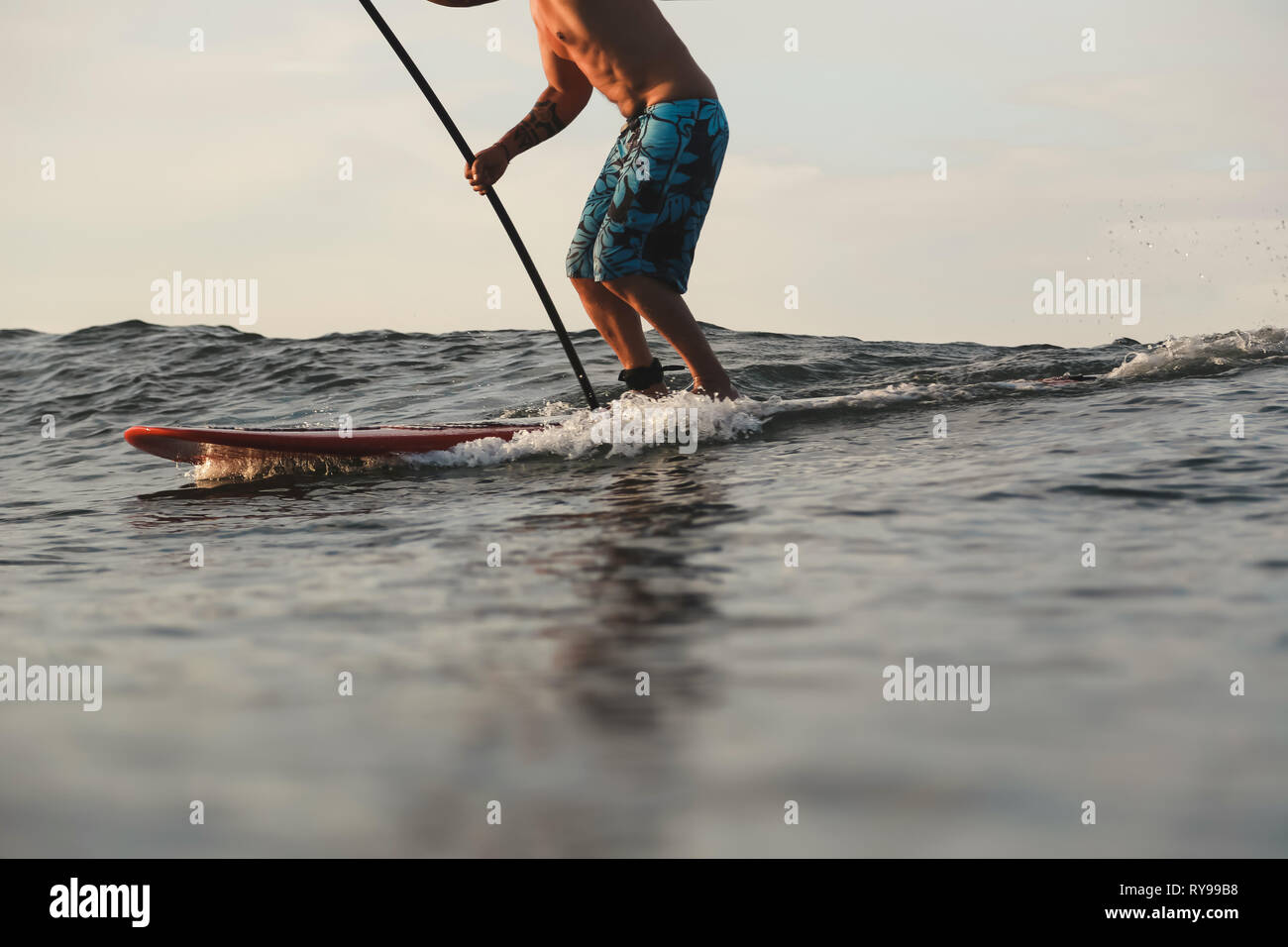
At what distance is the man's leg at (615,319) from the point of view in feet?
16.0

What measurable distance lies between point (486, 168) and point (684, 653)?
370 centimetres

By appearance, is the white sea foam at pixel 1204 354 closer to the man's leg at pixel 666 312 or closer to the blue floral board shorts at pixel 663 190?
the man's leg at pixel 666 312

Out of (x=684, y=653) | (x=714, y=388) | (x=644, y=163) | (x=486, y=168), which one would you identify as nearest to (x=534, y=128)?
(x=486, y=168)

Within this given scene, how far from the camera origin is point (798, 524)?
3.03 m

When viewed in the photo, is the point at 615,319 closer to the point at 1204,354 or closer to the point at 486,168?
the point at 486,168

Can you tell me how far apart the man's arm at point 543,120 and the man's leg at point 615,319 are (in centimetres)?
69

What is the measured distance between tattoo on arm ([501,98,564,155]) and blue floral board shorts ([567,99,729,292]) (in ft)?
1.77

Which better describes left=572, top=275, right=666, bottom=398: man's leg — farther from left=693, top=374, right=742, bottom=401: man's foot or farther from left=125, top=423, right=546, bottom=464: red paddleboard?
left=125, top=423, right=546, bottom=464: red paddleboard

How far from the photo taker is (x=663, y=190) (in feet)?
15.0

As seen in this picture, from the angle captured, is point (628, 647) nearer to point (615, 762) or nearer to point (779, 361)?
point (615, 762)

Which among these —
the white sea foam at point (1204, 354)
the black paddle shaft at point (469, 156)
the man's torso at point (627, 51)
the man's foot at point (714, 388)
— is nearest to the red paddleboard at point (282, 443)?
the black paddle shaft at point (469, 156)

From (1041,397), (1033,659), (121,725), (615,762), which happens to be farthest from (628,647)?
(1041,397)

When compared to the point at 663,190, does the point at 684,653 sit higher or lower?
lower

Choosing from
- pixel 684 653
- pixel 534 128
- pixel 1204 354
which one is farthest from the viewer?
pixel 1204 354
